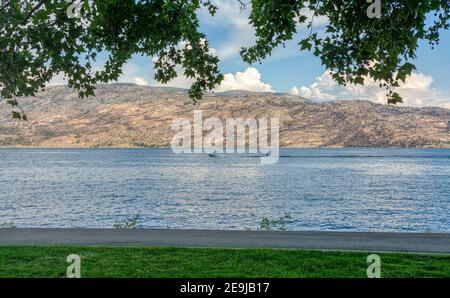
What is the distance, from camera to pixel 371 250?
1400cm

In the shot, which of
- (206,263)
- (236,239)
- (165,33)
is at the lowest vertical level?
(236,239)

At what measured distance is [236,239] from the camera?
1581 centimetres

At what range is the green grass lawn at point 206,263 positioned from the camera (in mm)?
11297

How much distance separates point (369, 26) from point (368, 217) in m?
37.3

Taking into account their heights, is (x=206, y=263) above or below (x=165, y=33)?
below

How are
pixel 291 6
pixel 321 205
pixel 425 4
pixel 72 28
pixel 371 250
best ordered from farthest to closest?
pixel 321 205, pixel 371 250, pixel 72 28, pixel 291 6, pixel 425 4

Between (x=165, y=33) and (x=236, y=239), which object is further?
(x=236, y=239)

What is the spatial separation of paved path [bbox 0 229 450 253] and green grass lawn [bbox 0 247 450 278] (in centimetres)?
127

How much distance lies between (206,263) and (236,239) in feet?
12.0

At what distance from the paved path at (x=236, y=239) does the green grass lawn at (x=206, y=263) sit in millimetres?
1274

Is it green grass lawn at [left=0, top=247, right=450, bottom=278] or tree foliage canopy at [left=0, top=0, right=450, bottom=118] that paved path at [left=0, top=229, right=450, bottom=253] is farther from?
tree foliage canopy at [left=0, top=0, right=450, bottom=118]

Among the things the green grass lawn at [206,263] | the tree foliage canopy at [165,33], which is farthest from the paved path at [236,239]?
the tree foliage canopy at [165,33]
